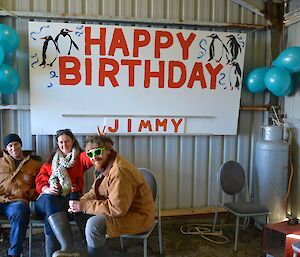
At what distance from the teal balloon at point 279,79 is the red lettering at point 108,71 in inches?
61.5

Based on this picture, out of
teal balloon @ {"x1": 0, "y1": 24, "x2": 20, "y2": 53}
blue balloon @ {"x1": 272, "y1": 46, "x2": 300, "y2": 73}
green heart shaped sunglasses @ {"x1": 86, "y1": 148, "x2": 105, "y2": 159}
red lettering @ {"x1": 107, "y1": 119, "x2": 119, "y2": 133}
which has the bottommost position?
green heart shaped sunglasses @ {"x1": 86, "y1": 148, "x2": 105, "y2": 159}

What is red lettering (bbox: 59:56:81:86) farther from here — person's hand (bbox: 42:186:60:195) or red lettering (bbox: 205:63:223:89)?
red lettering (bbox: 205:63:223:89)

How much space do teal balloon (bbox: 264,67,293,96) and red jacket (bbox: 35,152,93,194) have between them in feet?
6.42

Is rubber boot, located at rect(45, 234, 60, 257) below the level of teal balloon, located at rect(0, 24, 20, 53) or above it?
below

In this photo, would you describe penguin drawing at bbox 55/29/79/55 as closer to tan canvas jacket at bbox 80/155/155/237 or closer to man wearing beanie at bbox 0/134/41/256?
man wearing beanie at bbox 0/134/41/256

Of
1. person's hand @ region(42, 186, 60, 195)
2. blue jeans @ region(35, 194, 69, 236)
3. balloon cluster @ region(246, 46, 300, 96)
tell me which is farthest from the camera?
balloon cluster @ region(246, 46, 300, 96)

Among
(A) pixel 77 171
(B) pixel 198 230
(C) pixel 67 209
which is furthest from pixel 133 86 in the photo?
(B) pixel 198 230

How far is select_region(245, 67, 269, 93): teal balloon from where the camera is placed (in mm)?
3520

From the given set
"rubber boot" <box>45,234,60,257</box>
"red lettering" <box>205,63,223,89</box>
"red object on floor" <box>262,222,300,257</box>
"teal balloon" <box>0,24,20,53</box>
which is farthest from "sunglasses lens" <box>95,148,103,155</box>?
"red lettering" <box>205,63,223,89</box>

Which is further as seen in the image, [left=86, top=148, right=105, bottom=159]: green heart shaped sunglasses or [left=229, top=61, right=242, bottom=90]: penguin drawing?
[left=229, top=61, right=242, bottom=90]: penguin drawing

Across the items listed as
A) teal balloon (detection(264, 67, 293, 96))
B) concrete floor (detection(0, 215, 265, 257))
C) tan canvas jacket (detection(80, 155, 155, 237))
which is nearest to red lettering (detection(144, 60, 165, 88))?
teal balloon (detection(264, 67, 293, 96))

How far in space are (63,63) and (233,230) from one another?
8.40ft

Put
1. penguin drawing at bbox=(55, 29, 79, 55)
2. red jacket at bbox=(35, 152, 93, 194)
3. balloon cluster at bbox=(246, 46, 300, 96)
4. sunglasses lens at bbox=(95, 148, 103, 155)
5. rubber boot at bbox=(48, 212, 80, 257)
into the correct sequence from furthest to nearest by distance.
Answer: penguin drawing at bbox=(55, 29, 79, 55) < balloon cluster at bbox=(246, 46, 300, 96) < red jacket at bbox=(35, 152, 93, 194) < rubber boot at bbox=(48, 212, 80, 257) < sunglasses lens at bbox=(95, 148, 103, 155)

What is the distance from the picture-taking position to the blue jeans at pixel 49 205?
264 centimetres
